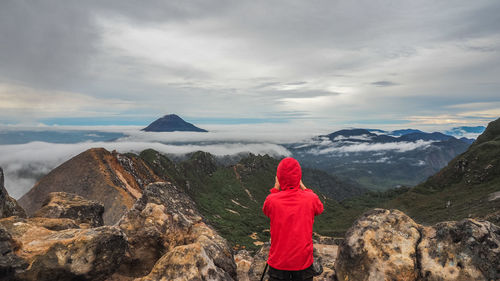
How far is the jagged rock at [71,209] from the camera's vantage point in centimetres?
2142

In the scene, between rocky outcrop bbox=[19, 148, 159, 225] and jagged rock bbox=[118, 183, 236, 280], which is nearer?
jagged rock bbox=[118, 183, 236, 280]

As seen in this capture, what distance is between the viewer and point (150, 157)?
→ 176625mm

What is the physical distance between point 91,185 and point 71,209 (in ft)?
93.3

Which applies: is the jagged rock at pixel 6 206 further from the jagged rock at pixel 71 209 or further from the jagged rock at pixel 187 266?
the jagged rock at pixel 187 266

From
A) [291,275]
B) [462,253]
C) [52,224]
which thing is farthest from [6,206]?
[462,253]

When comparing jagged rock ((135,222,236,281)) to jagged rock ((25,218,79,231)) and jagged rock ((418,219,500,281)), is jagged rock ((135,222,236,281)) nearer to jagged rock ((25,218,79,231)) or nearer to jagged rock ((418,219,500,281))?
jagged rock ((25,218,79,231))

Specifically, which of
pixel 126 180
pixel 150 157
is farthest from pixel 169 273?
pixel 150 157

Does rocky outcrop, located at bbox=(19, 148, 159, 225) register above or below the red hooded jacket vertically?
below


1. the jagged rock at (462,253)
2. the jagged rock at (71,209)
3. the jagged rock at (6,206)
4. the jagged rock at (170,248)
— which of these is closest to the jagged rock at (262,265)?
the jagged rock at (170,248)

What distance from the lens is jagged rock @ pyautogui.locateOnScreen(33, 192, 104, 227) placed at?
70.3 feet

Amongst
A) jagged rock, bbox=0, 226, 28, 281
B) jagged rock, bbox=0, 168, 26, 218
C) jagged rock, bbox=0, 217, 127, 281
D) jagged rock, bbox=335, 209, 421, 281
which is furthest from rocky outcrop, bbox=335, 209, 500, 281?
jagged rock, bbox=0, 168, 26, 218

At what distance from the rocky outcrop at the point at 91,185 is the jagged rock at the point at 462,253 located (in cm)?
4041

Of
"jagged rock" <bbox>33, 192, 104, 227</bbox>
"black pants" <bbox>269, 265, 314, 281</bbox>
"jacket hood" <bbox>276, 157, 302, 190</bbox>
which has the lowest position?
"jagged rock" <bbox>33, 192, 104, 227</bbox>

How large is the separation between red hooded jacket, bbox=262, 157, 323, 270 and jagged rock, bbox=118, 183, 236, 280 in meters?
3.39
